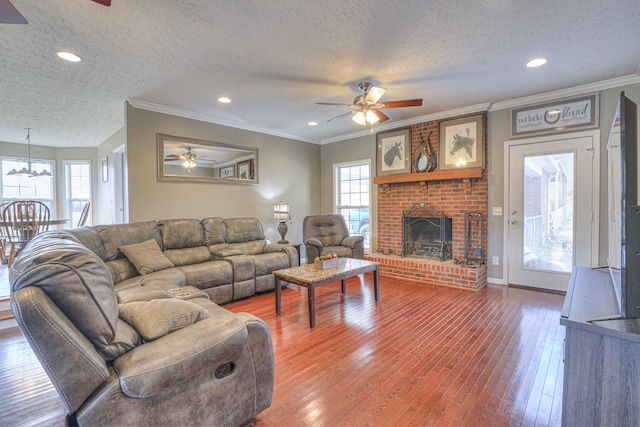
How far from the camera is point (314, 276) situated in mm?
3062

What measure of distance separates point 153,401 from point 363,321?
2145 mm

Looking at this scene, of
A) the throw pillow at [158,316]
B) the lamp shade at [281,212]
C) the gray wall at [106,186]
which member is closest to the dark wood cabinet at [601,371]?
the throw pillow at [158,316]

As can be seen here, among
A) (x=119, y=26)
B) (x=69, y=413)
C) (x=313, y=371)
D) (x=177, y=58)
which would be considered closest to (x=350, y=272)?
(x=313, y=371)

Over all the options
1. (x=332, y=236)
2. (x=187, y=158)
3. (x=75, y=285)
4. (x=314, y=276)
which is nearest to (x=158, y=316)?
(x=75, y=285)

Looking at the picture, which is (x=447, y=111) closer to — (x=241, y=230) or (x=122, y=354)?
(x=241, y=230)

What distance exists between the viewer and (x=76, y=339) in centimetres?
106

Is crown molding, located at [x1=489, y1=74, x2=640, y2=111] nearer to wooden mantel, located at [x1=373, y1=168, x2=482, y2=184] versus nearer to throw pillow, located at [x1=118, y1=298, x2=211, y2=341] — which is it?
wooden mantel, located at [x1=373, y1=168, x2=482, y2=184]

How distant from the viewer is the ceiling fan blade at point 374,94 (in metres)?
3.21

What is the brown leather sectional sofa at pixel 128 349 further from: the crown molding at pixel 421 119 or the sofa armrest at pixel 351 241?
the crown molding at pixel 421 119

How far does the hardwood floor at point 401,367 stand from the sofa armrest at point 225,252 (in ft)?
2.21

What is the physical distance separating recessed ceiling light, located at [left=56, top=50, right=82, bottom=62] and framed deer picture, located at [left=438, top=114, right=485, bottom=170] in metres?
4.67

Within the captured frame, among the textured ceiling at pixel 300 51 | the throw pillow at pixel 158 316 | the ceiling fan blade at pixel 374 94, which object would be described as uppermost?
the textured ceiling at pixel 300 51

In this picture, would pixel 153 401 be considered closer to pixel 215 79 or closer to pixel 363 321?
pixel 363 321

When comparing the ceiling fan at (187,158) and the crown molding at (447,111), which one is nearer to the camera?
the crown molding at (447,111)
